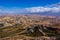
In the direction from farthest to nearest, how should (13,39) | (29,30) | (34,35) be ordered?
(29,30)
(34,35)
(13,39)

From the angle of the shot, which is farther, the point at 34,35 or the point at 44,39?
the point at 34,35

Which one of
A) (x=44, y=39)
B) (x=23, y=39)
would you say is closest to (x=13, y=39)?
(x=23, y=39)

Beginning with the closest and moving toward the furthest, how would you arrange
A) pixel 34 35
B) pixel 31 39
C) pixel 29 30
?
pixel 31 39 < pixel 34 35 < pixel 29 30

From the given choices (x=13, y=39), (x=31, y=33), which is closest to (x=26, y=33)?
(x=31, y=33)

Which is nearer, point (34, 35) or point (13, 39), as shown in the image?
point (13, 39)

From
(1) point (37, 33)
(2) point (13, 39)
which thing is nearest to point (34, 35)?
(1) point (37, 33)

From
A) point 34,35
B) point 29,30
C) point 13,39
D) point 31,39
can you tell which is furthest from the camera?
point 29,30

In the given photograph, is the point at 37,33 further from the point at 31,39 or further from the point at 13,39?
the point at 13,39

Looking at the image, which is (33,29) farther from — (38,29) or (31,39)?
(31,39)
